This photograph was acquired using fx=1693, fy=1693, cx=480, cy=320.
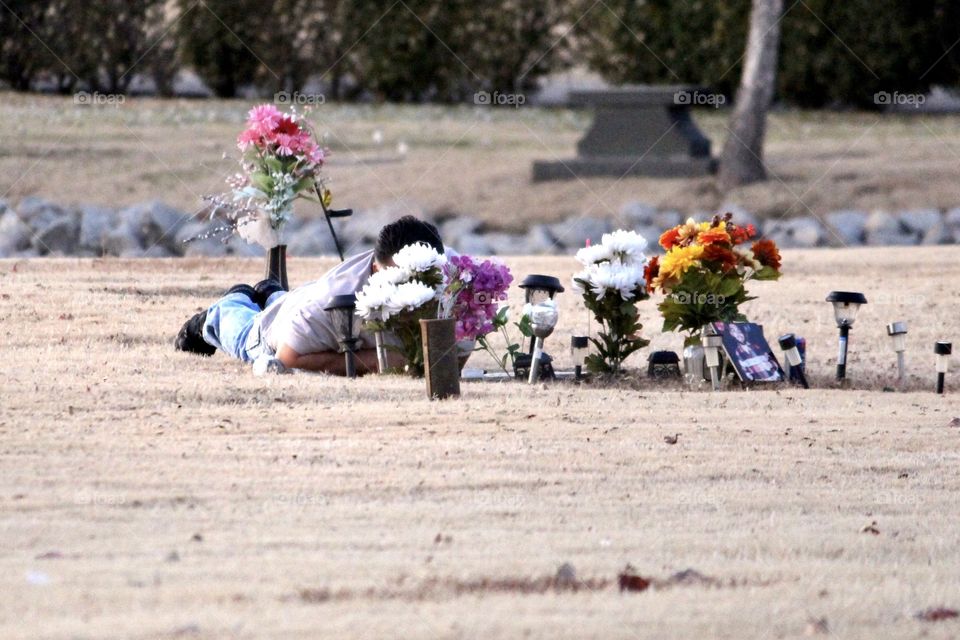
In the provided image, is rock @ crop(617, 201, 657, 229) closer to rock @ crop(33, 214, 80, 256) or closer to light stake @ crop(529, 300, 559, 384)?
rock @ crop(33, 214, 80, 256)

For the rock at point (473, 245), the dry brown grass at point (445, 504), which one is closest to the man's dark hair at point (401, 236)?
the dry brown grass at point (445, 504)

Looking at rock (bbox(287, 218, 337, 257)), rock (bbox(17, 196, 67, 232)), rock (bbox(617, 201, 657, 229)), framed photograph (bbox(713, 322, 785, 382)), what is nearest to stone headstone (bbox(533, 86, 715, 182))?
rock (bbox(617, 201, 657, 229))

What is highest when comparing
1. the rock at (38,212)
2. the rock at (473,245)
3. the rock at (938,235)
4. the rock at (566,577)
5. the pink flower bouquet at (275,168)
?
the rock at (38,212)

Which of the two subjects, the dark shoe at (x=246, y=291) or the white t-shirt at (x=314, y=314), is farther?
the dark shoe at (x=246, y=291)

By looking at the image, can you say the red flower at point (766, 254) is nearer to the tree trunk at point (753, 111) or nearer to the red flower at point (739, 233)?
the red flower at point (739, 233)

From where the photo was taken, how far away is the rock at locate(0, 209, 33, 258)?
1833 centimetres

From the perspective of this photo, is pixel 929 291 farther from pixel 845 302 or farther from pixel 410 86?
pixel 410 86

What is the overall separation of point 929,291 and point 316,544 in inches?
340

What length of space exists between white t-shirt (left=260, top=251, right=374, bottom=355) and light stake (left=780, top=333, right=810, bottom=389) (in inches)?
84.4

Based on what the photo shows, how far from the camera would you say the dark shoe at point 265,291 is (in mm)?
9375

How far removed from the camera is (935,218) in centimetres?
2038

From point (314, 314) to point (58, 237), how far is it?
35.8 ft

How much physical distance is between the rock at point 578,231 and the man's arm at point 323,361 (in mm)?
10916

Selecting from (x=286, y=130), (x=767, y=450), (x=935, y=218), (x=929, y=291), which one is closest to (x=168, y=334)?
(x=286, y=130)
